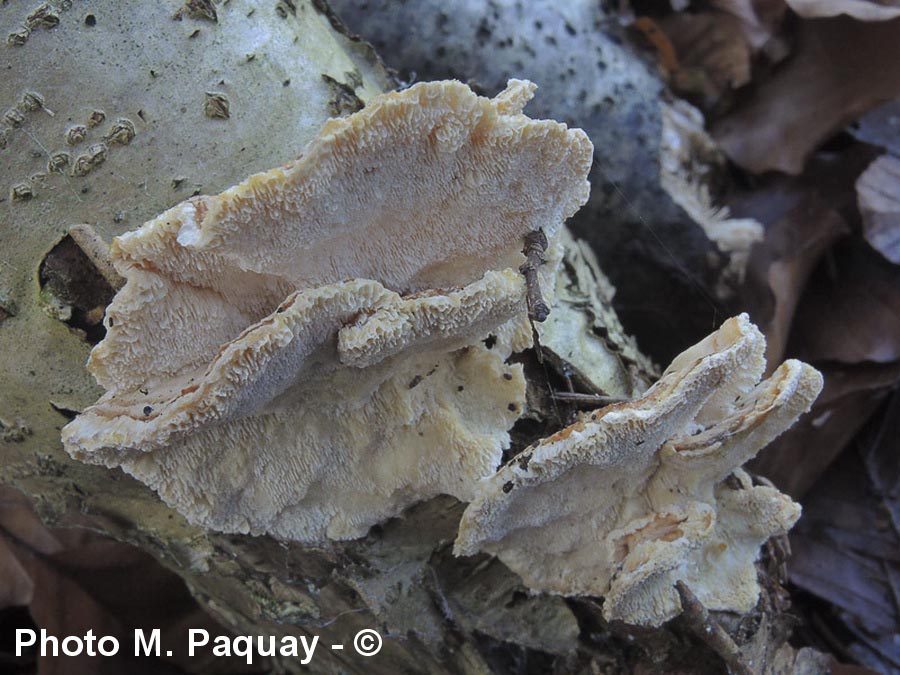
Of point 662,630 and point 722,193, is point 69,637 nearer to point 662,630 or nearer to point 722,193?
point 662,630

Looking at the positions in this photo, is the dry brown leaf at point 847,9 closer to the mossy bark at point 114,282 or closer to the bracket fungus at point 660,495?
the mossy bark at point 114,282

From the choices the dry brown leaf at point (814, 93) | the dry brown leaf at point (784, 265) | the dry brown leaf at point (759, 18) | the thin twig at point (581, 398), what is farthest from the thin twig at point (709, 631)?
the dry brown leaf at point (759, 18)

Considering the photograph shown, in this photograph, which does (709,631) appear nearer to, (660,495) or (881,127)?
(660,495)

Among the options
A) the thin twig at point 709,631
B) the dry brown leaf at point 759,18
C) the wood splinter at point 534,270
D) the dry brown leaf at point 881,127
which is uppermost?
the wood splinter at point 534,270

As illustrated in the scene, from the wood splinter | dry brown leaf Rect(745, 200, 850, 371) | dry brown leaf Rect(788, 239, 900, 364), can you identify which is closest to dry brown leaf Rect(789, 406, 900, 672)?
dry brown leaf Rect(788, 239, 900, 364)

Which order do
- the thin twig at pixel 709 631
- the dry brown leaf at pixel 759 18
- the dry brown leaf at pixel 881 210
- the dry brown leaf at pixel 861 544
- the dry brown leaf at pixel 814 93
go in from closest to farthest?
the thin twig at pixel 709 631 < the dry brown leaf at pixel 861 544 < the dry brown leaf at pixel 881 210 < the dry brown leaf at pixel 814 93 < the dry brown leaf at pixel 759 18

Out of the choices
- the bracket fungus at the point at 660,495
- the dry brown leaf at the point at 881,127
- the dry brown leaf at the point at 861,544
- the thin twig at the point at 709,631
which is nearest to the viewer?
the bracket fungus at the point at 660,495

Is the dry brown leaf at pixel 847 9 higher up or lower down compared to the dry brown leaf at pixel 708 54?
higher up

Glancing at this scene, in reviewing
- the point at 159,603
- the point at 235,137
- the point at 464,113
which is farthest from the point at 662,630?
the point at 159,603

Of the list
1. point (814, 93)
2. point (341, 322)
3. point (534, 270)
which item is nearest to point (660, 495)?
point (534, 270)
